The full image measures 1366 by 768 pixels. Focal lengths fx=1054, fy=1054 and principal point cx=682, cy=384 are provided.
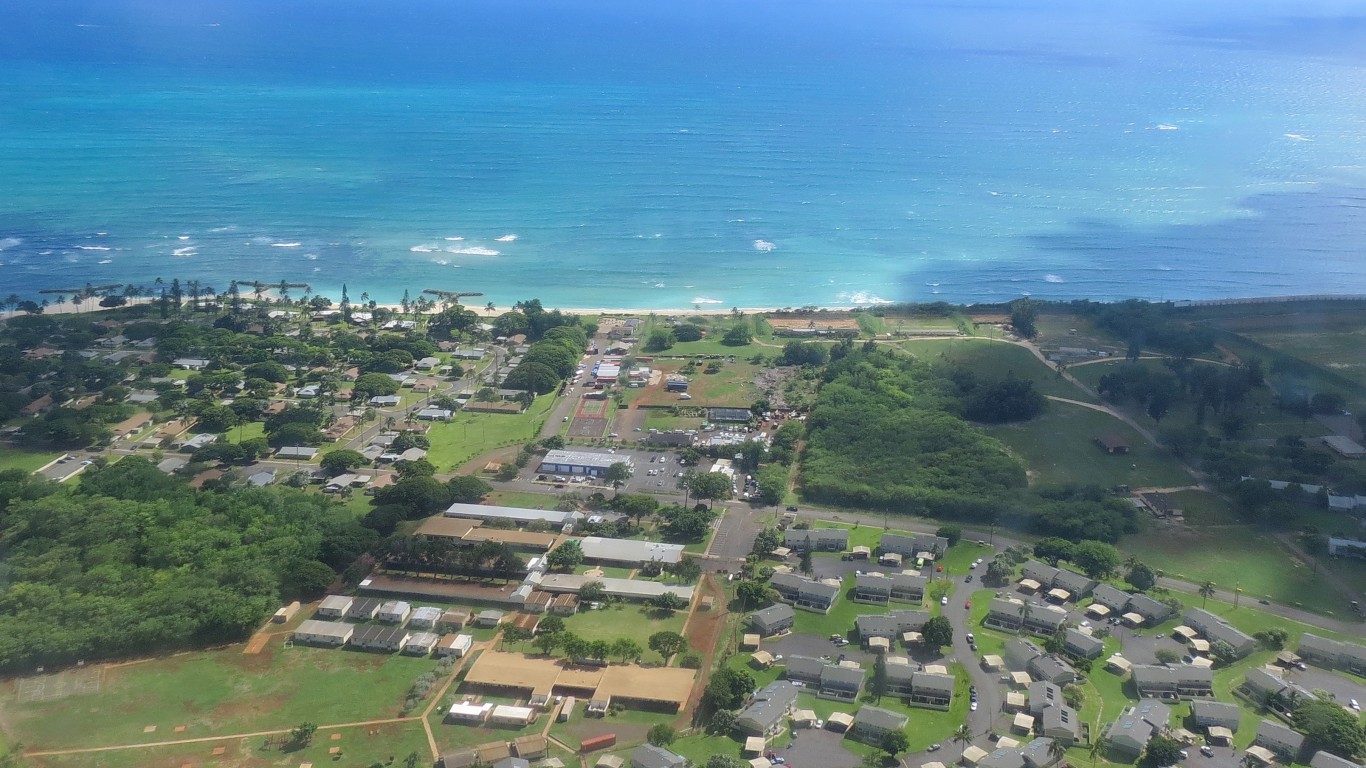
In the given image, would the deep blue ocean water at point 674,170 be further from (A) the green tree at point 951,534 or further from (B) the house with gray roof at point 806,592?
(B) the house with gray roof at point 806,592

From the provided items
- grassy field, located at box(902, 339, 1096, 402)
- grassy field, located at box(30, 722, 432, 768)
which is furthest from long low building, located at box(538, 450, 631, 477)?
grassy field, located at box(902, 339, 1096, 402)

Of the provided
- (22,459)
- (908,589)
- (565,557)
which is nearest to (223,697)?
(565,557)

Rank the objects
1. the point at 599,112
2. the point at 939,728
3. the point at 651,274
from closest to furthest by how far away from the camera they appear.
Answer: the point at 939,728 < the point at 651,274 < the point at 599,112

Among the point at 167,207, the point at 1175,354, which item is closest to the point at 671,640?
the point at 1175,354

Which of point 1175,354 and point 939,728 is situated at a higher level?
point 1175,354

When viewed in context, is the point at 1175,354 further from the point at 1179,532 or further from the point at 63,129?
the point at 63,129

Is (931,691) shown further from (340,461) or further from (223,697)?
(340,461)
